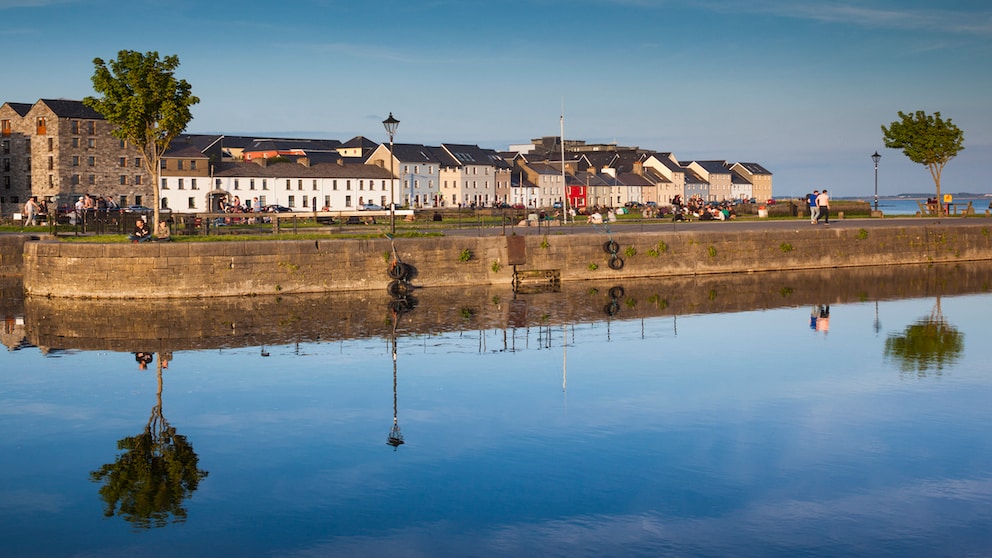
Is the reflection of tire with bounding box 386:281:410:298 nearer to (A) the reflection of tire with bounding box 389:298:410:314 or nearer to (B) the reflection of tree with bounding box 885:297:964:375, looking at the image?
(A) the reflection of tire with bounding box 389:298:410:314

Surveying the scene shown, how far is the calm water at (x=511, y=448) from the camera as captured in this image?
40.5 ft

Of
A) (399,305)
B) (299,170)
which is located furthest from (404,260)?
(299,170)

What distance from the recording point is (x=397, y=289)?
36.8 m

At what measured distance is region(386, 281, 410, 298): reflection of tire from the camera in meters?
36.6

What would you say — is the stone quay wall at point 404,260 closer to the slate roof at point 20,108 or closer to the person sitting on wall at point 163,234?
the person sitting on wall at point 163,234

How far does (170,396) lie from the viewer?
20.4m

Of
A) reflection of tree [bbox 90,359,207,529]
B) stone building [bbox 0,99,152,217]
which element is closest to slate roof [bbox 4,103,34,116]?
stone building [bbox 0,99,152,217]

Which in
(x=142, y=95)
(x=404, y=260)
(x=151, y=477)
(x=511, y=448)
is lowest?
(x=151, y=477)

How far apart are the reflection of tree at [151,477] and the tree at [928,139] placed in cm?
6962

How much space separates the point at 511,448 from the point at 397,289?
2107 centimetres

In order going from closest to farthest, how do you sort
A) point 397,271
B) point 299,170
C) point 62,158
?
point 397,271 → point 62,158 → point 299,170

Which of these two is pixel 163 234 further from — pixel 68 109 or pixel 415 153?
pixel 415 153

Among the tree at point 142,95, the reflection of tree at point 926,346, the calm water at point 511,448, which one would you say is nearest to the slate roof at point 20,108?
the tree at point 142,95

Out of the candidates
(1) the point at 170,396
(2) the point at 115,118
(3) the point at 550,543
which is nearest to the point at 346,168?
(2) the point at 115,118
